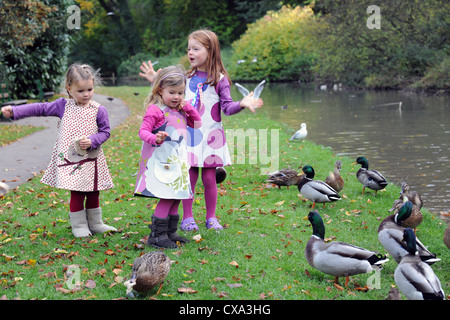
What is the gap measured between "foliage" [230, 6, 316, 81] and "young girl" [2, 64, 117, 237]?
37.4 meters

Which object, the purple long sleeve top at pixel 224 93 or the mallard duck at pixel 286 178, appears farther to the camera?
the mallard duck at pixel 286 178

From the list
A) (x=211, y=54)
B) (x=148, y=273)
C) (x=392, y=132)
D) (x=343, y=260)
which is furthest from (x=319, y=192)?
(x=392, y=132)

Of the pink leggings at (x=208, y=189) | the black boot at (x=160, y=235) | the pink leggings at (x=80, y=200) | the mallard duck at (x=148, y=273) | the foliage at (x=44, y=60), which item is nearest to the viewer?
the mallard duck at (x=148, y=273)

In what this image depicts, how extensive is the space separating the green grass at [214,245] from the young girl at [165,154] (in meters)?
0.35

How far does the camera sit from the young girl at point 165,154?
4.71 m

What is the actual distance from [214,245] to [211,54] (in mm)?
1964

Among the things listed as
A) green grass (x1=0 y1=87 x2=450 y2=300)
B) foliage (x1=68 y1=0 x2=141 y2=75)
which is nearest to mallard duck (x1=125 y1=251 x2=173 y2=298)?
green grass (x1=0 y1=87 x2=450 y2=300)

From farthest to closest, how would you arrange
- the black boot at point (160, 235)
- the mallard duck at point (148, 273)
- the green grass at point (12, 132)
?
the green grass at point (12, 132) < the black boot at point (160, 235) < the mallard duck at point (148, 273)

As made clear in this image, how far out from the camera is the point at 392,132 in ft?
47.4

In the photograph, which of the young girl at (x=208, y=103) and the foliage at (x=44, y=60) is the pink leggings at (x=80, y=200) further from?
the foliage at (x=44, y=60)

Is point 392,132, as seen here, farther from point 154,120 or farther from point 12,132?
point 154,120

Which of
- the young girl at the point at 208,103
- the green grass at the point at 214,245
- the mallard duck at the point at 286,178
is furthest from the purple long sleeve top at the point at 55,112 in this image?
the mallard duck at the point at 286,178

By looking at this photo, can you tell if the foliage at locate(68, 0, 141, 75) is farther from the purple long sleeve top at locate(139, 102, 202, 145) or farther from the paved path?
the purple long sleeve top at locate(139, 102, 202, 145)
